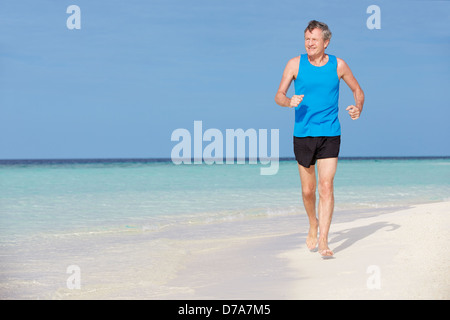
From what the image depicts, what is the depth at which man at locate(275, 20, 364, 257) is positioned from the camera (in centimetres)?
420

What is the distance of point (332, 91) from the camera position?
4.23 m

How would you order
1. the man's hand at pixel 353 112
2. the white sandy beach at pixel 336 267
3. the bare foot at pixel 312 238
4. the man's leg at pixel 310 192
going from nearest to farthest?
the white sandy beach at pixel 336 267, the man's hand at pixel 353 112, the man's leg at pixel 310 192, the bare foot at pixel 312 238

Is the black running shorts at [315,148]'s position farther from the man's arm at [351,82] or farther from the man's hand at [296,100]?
the man's hand at [296,100]

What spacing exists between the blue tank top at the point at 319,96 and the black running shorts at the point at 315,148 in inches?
1.6

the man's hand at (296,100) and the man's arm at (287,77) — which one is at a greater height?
the man's arm at (287,77)

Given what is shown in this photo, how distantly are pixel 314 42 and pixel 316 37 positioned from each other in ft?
0.13

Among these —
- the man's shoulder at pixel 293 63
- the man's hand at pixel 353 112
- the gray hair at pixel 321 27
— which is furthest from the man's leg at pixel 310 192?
the gray hair at pixel 321 27

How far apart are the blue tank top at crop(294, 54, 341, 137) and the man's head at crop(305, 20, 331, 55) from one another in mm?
109

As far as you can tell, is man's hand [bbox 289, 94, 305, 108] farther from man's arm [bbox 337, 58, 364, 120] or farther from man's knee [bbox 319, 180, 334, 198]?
man's knee [bbox 319, 180, 334, 198]

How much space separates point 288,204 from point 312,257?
590 centimetres

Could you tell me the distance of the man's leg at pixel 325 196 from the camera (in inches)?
168

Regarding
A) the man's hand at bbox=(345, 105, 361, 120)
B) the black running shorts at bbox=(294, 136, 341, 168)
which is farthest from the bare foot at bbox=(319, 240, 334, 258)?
the man's hand at bbox=(345, 105, 361, 120)

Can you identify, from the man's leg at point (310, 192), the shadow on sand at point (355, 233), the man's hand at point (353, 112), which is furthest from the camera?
the shadow on sand at point (355, 233)
